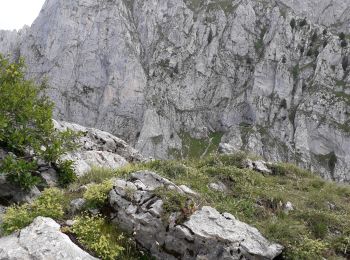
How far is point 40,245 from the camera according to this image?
32.1ft

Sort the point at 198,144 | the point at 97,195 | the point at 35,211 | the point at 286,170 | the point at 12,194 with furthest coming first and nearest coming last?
the point at 198,144 < the point at 286,170 < the point at 12,194 < the point at 97,195 < the point at 35,211

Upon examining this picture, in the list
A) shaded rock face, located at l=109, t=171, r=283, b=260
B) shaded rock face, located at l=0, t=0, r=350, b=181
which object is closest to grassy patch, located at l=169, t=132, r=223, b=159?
shaded rock face, located at l=0, t=0, r=350, b=181

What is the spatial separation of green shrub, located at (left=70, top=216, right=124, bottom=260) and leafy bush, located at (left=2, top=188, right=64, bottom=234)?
88 centimetres

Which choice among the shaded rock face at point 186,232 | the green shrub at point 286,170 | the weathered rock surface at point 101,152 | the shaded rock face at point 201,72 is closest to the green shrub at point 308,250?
the shaded rock face at point 186,232

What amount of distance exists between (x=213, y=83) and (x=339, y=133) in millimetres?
51331

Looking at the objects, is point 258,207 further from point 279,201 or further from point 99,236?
point 99,236

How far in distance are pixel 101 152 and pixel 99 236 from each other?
1490 cm

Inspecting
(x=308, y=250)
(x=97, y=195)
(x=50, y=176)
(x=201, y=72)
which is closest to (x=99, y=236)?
(x=97, y=195)

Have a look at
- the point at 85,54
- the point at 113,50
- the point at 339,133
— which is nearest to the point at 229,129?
the point at 339,133

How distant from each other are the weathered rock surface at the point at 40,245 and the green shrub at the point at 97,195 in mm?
1731

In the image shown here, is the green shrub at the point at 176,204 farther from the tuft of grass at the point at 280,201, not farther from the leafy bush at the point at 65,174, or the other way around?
the leafy bush at the point at 65,174

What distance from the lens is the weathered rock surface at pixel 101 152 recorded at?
23.0 m

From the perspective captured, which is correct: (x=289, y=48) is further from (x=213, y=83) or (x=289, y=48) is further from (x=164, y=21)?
(x=164, y=21)

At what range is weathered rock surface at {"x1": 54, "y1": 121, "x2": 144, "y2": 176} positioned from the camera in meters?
23.0
